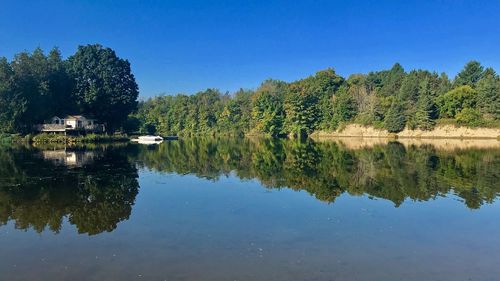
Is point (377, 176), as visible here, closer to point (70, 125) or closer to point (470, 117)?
point (70, 125)

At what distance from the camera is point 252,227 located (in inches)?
512

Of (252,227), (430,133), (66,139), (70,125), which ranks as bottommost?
(252,227)

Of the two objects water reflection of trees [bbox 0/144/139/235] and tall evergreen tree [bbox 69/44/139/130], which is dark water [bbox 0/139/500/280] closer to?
water reflection of trees [bbox 0/144/139/235]

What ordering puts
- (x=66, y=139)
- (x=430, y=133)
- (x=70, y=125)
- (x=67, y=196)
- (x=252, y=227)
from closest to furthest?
(x=252, y=227) → (x=67, y=196) → (x=66, y=139) → (x=70, y=125) → (x=430, y=133)

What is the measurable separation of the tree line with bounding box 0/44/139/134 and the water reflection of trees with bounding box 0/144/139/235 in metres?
42.1

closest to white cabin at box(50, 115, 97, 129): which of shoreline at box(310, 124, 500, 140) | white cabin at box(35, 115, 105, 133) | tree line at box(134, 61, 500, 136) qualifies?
white cabin at box(35, 115, 105, 133)

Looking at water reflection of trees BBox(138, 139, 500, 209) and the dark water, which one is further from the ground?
water reflection of trees BBox(138, 139, 500, 209)

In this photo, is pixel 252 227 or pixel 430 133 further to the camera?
pixel 430 133

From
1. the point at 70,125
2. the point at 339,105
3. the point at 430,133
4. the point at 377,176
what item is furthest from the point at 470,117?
the point at 70,125

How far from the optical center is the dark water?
934 cm

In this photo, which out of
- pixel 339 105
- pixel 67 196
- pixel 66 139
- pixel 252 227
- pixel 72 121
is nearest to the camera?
pixel 252 227

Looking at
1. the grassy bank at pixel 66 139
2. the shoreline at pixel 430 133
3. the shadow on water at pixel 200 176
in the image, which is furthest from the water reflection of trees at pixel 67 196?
the shoreline at pixel 430 133

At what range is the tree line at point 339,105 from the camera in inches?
3115

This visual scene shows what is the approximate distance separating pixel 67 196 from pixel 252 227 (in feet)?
32.5
